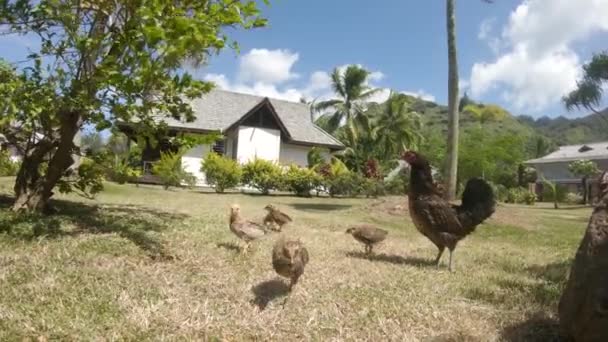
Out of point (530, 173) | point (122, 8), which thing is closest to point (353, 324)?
point (122, 8)

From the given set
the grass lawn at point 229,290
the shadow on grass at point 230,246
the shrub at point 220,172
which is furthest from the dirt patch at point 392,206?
the shrub at point 220,172

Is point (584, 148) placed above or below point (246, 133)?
above

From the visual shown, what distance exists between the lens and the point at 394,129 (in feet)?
161

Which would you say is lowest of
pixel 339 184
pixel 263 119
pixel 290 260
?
pixel 290 260

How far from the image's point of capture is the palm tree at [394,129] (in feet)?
159

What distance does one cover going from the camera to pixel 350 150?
1620 inches

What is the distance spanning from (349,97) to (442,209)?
131 ft

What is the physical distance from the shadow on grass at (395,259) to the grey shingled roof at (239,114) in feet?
69.0

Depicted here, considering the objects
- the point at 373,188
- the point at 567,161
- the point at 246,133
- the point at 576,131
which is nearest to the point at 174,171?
the point at 246,133

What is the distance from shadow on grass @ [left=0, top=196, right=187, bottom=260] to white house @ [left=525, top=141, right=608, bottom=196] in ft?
164

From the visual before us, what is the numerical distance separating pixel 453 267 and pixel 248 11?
4661mm

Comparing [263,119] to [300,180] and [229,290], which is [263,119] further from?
[229,290]

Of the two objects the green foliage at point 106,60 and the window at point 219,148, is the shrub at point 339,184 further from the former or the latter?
the green foliage at point 106,60

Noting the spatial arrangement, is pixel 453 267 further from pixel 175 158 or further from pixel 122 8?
pixel 175 158
